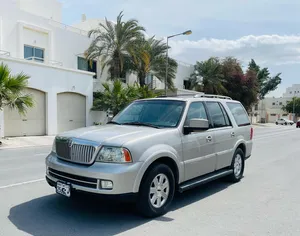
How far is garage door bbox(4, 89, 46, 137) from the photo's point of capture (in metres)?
17.3

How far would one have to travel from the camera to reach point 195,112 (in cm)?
551

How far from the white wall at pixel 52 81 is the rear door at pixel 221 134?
47.0 feet

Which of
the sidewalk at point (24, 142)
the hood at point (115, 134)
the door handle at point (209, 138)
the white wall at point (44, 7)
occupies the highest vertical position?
the white wall at point (44, 7)

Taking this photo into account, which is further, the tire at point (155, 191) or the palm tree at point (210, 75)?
the palm tree at point (210, 75)

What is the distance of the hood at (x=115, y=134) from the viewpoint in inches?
164

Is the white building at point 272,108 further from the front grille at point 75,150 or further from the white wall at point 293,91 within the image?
the front grille at point 75,150

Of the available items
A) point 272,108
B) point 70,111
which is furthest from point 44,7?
point 272,108

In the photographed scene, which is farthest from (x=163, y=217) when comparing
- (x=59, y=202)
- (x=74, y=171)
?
(x=59, y=202)

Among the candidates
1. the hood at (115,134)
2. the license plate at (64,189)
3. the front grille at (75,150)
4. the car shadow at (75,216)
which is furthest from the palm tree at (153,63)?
the license plate at (64,189)

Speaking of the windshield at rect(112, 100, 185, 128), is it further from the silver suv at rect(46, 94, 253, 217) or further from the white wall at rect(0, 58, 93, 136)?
the white wall at rect(0, 58, 93, 136)

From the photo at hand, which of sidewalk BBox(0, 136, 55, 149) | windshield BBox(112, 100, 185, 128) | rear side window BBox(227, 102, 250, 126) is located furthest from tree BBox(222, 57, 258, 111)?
windshield BBox(112, 100, 185, 128)

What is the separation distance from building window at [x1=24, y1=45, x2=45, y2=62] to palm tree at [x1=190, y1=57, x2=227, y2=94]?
21597 mm

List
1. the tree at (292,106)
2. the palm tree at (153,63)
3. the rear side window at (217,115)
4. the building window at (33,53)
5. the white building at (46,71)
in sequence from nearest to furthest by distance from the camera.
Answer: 1. the rear side window at (217,115)
2. the white building at (46,71)
3. the building window at (33,53)
4. the palm tree at (153,63)
5. the tree at (292,106)

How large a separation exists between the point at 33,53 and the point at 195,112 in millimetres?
19460
